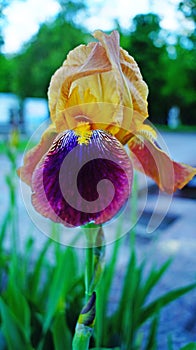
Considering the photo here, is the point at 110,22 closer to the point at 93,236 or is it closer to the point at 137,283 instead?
the point at 137,283

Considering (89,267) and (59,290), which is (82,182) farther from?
(59,290)

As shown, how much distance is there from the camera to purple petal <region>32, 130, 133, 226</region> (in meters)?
0.40

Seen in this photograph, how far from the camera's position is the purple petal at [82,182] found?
Answer: 1.32 feet

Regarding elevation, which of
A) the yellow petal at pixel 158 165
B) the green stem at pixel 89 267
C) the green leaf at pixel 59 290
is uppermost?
the yellow petal at pixel 158 165

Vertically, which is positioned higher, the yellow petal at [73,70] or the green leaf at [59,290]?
the yellow petal at [73,70]

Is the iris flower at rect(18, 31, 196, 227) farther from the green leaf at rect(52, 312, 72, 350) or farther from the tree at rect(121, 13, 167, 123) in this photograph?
the tree at rect(121, 13, 167, 123)

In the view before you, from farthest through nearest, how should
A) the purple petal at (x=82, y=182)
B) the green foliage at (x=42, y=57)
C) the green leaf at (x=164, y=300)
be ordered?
the green foliage at (x=42, y=57), the green leaf at (x=164, y=300), the purple petal at (x=82, y=182)

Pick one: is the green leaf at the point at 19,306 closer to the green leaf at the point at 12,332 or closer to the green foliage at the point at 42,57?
the green leaf at the point at 12,332

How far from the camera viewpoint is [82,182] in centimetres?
41

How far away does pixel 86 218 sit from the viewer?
1.32 ft

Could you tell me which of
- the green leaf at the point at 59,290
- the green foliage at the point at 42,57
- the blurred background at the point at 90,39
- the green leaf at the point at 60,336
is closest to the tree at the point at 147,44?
the blurred background at the point at 90,39

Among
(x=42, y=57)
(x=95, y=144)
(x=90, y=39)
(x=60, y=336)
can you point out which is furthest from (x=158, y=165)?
(x=42, y=57)

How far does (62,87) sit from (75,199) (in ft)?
0.43

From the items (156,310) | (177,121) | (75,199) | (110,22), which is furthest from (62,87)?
(177,121)
